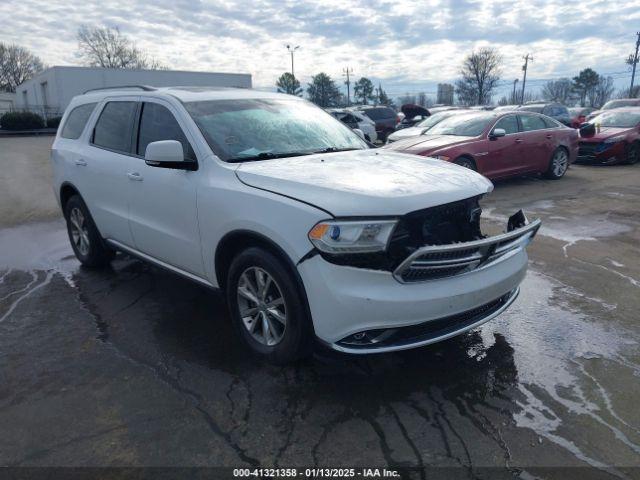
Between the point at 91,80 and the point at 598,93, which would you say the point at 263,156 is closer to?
the point at 91,80

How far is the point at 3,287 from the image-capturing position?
5266 mm

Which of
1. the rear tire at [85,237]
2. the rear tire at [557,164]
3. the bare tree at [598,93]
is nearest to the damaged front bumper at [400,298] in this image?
the rear tire at [85,237]

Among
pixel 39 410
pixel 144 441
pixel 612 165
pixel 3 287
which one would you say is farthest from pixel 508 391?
pixel 612 165

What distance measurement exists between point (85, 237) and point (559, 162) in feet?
32.4

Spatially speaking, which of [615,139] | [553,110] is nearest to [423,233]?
[615,139]

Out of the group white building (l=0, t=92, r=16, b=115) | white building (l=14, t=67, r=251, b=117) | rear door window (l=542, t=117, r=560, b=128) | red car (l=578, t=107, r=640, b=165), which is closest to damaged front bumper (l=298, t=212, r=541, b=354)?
rear door window (l=542, t=117, r=560, b=128)

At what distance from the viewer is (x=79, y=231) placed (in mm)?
5734

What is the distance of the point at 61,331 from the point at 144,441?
1849 mm

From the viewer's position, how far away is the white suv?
2.90 m

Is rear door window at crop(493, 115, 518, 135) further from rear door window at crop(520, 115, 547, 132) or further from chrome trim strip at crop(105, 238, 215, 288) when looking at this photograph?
chrome trim strip at crop(105, 238, 215, 288)

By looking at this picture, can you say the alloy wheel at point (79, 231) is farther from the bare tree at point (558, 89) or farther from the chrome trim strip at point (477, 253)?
the bare tree at point (558, 89)

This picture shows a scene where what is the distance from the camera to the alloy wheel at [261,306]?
130 inches

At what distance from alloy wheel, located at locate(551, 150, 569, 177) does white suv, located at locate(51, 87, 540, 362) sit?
8018 mm

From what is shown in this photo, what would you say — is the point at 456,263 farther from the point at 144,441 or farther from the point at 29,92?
the point at 29,92
